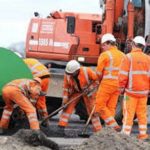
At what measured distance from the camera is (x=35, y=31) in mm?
16531

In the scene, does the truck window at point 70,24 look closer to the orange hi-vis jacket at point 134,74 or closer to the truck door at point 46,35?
the truck door at point 46,35

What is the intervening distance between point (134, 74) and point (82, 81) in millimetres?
1726

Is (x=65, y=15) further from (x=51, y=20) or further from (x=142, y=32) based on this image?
(x=142, y=32)

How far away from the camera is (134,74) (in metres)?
11.0

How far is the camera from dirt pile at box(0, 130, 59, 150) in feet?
27.6

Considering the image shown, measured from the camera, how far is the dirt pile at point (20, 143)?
8420 millimetres

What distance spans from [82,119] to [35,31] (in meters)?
2.74

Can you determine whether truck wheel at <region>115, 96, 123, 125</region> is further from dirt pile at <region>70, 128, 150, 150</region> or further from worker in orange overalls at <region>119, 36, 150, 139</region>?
dirt pile at <region>70, 128, 150, 150</region>

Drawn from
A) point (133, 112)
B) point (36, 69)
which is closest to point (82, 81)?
point (36, 69)

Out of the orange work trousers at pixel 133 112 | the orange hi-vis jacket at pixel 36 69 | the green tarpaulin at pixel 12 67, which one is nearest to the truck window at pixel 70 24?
the orange hi-vis jacket at pixel 36 69

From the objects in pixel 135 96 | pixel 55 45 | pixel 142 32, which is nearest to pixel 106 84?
pixel 135 96

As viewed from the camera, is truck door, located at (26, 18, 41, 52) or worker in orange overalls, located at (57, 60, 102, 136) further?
truck door, located at (26, 18, 41, 52)

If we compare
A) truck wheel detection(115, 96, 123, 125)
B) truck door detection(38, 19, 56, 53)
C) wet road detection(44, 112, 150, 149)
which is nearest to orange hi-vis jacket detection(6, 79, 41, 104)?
wet road detection(44, 112, 150, 149)

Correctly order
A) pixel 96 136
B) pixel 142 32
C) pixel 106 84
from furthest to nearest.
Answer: pixel 142 32 → pixel 106 84 → pixel 96 136
